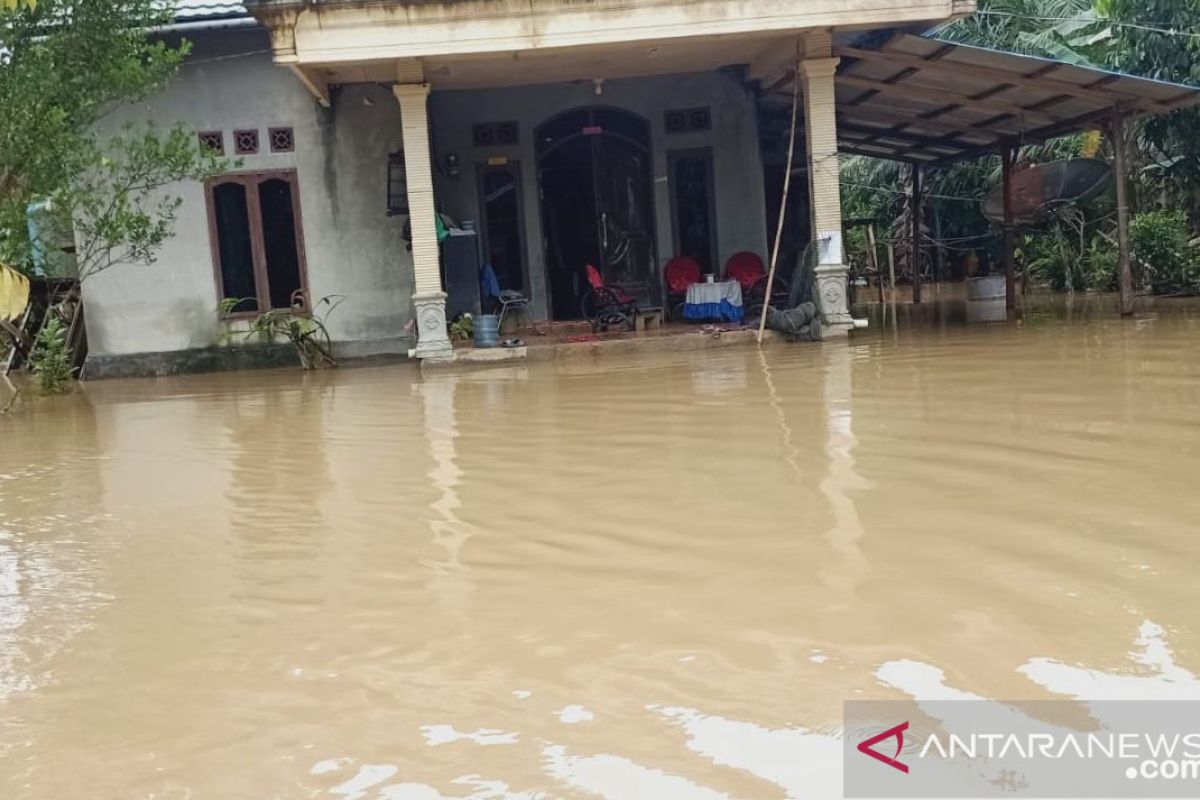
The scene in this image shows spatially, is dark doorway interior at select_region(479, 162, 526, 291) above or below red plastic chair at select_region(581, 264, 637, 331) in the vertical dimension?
above

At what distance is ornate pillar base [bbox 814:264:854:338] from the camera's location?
36.5ft

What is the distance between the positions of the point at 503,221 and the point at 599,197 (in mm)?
1232

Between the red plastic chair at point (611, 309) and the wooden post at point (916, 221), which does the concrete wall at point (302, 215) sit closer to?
the red plastic chair at point (611, 309)

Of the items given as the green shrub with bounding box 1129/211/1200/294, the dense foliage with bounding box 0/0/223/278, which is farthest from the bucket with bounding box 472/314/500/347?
the green shrub with bounding box 1129/211/1200/294

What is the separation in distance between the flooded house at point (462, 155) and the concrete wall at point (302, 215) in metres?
0.02

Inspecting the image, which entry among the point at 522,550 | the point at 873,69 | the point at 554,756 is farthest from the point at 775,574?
the point at 873,69

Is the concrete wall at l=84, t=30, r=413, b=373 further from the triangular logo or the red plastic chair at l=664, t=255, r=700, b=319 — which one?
the triangular logo

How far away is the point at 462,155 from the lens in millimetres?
13438

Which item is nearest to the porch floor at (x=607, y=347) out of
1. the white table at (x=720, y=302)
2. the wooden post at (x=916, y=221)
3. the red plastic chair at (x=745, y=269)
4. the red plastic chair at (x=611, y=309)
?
the white table at (x=720, y=302)

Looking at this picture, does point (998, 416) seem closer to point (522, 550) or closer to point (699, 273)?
point (522, 550)

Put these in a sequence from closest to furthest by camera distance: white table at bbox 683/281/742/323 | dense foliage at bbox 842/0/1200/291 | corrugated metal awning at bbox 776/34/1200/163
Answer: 1. corrugated metal awning at bbox 776/34/1200/163
2. white table at bbox 683/281/742/323
3. dense foliage at bbox 842/0/1200/291

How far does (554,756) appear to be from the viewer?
243 centimetres

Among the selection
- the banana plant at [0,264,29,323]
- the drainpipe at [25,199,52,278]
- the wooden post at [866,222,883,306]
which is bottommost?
the banana plant at [0,264,29,323]

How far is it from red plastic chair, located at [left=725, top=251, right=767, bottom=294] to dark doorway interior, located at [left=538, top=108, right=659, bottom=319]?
3.36 feet
